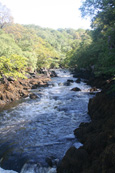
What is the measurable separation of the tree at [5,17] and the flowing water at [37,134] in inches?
2866

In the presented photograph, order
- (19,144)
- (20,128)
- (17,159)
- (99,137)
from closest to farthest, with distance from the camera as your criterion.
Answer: (99,137), (17,159), (19,144), (20,128)

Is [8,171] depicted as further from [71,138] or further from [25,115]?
[25,115]

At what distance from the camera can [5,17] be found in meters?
72.2

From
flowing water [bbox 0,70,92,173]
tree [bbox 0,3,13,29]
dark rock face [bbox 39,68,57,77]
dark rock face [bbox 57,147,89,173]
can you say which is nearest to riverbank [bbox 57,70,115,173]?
dark rock face [bbox 57,147,89,173]

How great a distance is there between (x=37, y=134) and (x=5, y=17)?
8087 cm

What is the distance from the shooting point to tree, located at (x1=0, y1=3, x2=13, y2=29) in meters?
67.4

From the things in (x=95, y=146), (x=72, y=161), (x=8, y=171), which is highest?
(x=95, y=146)

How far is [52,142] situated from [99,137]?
288cm

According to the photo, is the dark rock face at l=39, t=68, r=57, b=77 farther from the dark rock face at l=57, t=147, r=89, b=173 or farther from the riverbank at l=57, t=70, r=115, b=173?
the dark rock face at l=57, t=147, r=89, b=173

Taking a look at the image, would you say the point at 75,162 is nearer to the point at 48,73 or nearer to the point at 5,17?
the point at 48,73

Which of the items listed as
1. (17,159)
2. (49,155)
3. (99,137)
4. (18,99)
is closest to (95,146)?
(99,137)

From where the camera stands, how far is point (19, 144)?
6.74 m

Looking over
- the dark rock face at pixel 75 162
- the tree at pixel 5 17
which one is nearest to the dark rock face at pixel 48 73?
the dark rock face at pixel 75 162

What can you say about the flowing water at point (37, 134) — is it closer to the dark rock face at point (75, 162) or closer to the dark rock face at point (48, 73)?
the dark rock face at point (75, 162)
